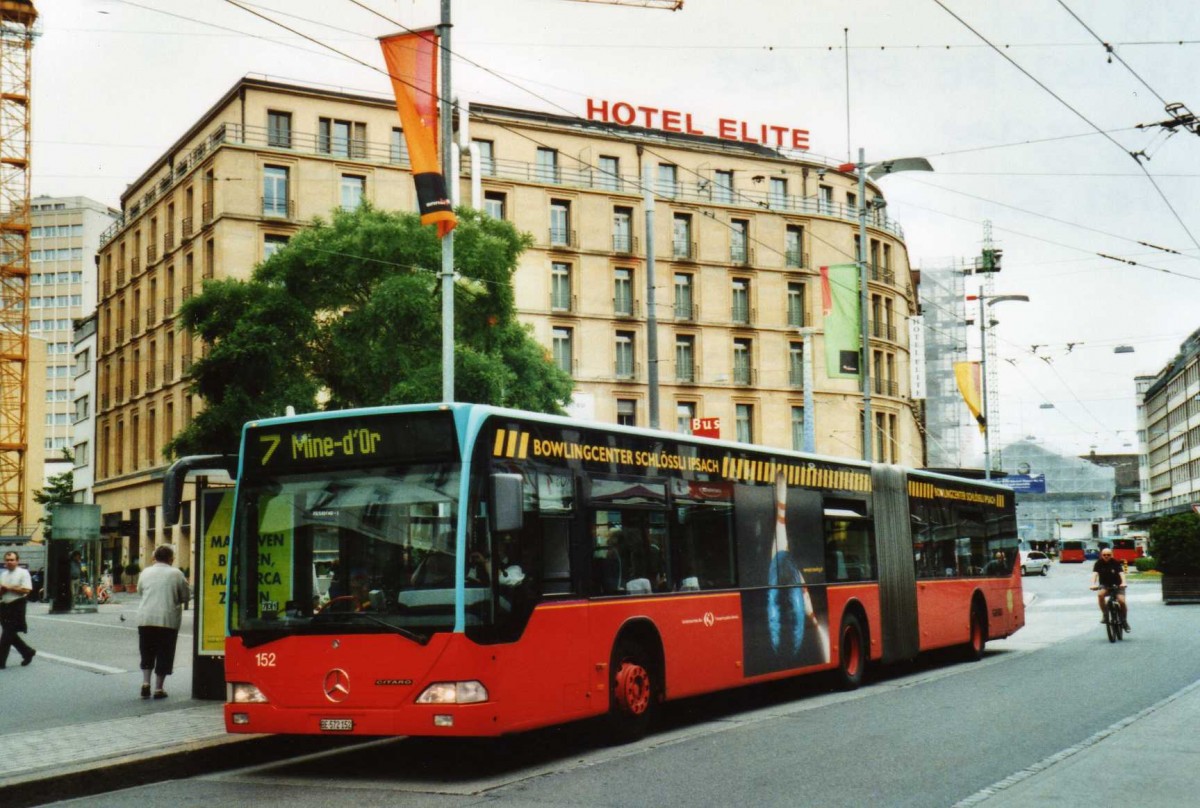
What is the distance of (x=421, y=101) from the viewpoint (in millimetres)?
18203

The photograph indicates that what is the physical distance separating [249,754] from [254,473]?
7.90 feet

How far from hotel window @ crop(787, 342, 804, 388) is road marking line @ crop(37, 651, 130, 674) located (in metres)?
44.9

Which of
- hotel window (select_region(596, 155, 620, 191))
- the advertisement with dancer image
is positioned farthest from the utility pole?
hotel window (select_region(596, 155, 620, 191))

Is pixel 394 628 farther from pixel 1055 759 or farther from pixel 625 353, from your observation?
pixel 625 353

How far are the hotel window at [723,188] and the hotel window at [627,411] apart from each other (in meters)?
10.4

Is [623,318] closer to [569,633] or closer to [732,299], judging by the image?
[732,299]

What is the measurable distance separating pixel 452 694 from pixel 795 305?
183ft

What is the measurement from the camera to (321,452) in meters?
10.3

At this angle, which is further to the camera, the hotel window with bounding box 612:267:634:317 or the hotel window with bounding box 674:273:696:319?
the hotel window with bounding box 674:273:696:319

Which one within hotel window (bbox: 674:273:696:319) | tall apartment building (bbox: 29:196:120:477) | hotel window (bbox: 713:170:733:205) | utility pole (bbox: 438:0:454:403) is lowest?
utility pole (bbox: 438:0:454:403)

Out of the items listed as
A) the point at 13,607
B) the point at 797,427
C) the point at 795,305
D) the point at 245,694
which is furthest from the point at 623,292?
the point at 245,694

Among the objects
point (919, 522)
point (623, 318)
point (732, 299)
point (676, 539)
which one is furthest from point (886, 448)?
point (676, 539)

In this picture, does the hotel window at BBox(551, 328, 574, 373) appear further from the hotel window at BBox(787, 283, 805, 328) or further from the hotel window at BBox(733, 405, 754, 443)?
the hotel window at BBox(787, 283, 805, 328)

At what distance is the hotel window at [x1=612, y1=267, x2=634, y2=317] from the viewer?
196ft
